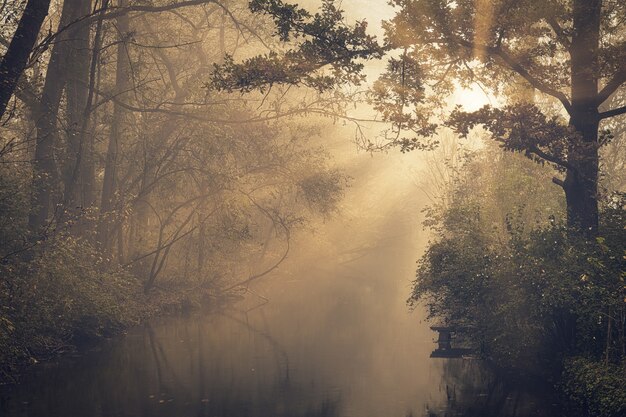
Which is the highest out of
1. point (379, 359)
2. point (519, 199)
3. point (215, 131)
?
point (215, 131)

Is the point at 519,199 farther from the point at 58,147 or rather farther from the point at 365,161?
the point at 365,161

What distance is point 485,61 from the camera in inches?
833

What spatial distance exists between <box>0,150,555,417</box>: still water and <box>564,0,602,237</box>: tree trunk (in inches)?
207

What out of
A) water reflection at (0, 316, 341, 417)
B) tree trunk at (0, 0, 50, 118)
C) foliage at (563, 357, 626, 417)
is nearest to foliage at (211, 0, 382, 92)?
tree trunk at (0, 0, 50, 118)

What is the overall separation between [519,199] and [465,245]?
6.11 meters

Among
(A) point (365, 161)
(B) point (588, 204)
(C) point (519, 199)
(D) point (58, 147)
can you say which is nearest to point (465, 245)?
(B) point (588, 204)

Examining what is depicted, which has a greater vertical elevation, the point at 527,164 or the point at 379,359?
the point at 527,164

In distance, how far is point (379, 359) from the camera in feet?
77.8

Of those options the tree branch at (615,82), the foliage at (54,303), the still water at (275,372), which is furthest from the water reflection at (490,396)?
the foliage at (54,303)

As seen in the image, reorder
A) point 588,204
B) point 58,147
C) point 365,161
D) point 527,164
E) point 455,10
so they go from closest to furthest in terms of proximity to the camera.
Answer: point 455,10, point 588,204, point 58,147, point 527,164, point 365,161

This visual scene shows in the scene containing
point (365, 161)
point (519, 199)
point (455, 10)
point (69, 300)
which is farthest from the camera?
point (365, 161)

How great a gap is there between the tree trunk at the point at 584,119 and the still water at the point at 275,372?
17.3 feet

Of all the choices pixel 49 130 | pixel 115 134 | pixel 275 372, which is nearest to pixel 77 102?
pixel 115 134

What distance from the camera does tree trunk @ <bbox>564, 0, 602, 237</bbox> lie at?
786 inches
